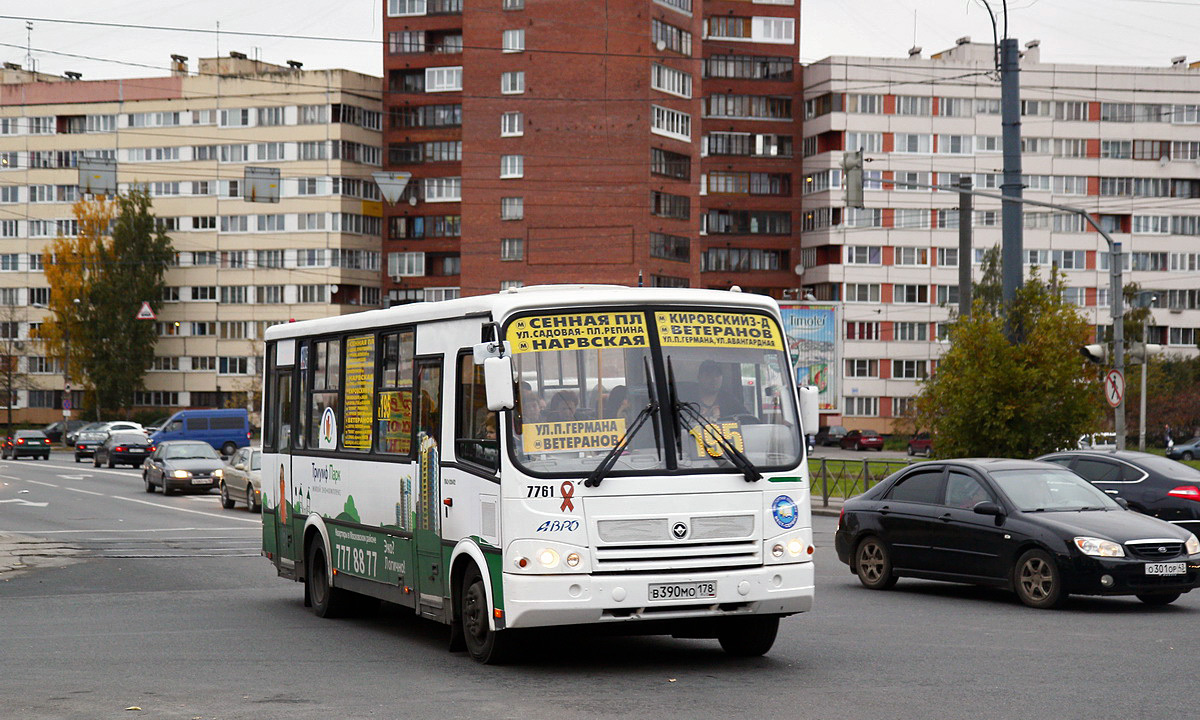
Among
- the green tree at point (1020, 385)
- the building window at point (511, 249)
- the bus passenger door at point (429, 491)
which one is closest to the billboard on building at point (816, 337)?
the green tree at point (1020, 385)

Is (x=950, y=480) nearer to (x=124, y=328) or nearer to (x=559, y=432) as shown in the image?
(x=559, y=432)

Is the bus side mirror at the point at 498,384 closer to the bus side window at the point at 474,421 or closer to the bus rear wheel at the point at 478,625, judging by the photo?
the bus side window at the point at 474,421

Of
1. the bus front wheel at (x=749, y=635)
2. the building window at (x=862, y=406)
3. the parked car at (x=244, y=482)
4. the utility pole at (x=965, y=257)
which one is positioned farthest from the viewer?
the building window at (x=862, y=406)

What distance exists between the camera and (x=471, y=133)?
285 ft

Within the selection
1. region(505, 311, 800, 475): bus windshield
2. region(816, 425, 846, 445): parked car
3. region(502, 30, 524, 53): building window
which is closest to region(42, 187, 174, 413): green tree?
region(502, 30, 524, 53): building window

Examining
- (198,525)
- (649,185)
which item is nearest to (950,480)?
(198,525)

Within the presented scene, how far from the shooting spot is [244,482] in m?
36.6

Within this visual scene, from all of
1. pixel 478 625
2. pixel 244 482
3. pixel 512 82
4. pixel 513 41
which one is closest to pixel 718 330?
pixel 478 625

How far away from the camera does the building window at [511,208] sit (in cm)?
8619

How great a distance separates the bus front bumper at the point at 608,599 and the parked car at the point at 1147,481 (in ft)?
37.6

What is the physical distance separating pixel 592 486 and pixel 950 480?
277 inches

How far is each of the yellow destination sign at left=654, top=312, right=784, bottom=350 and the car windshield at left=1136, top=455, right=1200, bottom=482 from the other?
435 inches

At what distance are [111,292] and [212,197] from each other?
9.27 meters

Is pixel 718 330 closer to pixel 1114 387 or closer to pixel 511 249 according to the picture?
pixel 1114 387
